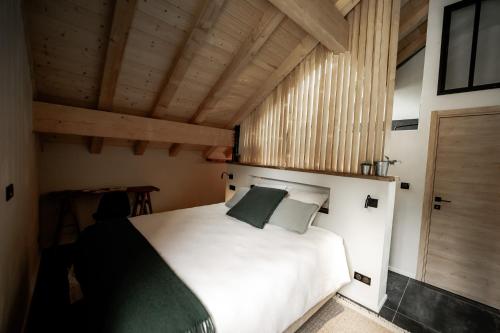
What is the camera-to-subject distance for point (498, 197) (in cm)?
202

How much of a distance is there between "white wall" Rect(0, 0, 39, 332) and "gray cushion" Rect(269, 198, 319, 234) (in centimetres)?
185

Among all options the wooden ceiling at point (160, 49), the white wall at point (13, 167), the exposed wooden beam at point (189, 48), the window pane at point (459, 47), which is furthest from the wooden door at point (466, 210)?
the white wall at point (13, 167)

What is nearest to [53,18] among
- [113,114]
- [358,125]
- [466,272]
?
[113,114]

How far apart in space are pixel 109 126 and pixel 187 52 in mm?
1304

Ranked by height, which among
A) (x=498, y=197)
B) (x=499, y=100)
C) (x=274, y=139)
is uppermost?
(x=499, y=100)

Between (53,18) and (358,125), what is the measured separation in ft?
9.27

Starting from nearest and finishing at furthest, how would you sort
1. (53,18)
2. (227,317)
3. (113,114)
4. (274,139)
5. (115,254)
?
(227,317) → (115,254) → (53,18) → (113,114) → (274,139)

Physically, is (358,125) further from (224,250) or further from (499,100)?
(224,250)

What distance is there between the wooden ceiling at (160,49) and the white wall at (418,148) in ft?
1.70

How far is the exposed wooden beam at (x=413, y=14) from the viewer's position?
98.3 inches

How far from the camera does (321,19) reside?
1.86 m

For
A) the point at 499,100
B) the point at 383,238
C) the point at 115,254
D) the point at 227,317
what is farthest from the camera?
the point at 499,100

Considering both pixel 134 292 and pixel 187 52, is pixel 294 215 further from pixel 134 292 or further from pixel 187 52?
pixel 187 52

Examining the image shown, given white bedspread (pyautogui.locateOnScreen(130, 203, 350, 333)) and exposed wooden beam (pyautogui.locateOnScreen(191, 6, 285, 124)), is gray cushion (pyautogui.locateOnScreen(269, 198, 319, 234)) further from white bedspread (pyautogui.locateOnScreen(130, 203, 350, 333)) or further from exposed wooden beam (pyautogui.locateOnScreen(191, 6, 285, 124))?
exposed wooden beam (pyautogui.locateOnScreen(191, 6, 285, 124))
